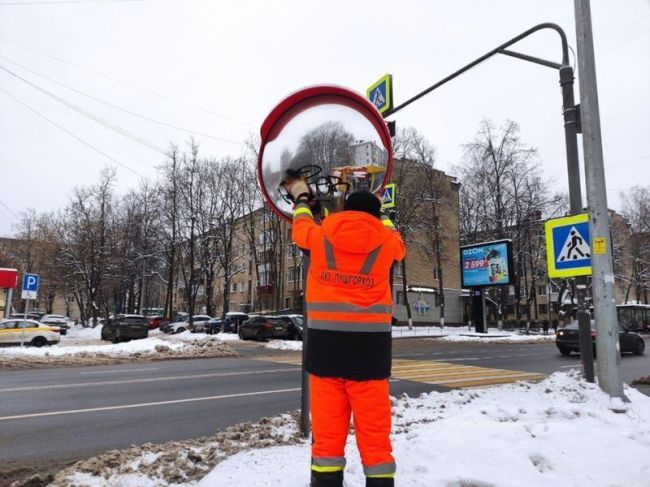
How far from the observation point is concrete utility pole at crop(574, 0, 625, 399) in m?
6.68

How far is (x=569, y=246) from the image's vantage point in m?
8.15

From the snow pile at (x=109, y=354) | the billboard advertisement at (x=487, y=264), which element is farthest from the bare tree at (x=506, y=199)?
the snow pile at (x=109, y=354)

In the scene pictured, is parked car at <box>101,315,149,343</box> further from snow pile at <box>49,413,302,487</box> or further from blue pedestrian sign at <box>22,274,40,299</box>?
snow pile at <box>49,413,302,487</box>

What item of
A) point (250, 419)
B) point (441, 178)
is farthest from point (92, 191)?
point (250, 419)

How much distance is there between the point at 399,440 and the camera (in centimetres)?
473

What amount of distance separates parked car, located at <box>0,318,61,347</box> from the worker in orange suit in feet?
82.2

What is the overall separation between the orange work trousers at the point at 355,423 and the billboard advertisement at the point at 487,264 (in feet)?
103

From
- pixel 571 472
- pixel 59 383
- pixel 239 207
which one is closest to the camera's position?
pixel 571 472

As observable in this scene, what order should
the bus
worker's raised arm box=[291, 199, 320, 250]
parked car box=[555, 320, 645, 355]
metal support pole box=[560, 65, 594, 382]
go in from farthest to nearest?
the bus → parked car box=[555, 320, 645, 355] → metal support pole box=[560, 65, 594, 382] → worker's raised arm box=[291, 199, 320, 250]

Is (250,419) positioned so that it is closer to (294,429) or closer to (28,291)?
(294,429)

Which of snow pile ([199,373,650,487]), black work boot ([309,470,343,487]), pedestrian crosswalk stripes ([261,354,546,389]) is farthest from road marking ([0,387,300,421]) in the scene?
black work boot ([309,470,343,487])

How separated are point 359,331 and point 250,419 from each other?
468cm

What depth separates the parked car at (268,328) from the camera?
27.0 m

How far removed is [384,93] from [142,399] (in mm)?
7383
